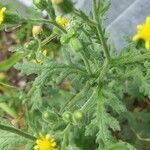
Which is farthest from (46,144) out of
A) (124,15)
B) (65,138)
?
(124,15)

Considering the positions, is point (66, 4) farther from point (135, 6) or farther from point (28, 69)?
point (135, 6)

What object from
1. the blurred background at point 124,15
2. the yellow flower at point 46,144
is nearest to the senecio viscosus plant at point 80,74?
the yellow flower at point 46,144

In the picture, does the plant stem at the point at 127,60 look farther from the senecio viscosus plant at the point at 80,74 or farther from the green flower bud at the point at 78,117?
the green flower bud at the point at 78,117

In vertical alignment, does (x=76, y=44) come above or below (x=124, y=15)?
below

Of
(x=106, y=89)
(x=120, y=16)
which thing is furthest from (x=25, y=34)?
(x=106, y=89)

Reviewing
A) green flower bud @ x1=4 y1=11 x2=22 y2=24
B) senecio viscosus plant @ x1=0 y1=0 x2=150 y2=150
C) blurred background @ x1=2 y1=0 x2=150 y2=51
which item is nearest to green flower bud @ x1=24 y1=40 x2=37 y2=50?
senecio viscosus plant @ x1=0 y1=0 x2=150 y2=150

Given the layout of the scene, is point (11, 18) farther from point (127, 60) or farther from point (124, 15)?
point (124, 15)

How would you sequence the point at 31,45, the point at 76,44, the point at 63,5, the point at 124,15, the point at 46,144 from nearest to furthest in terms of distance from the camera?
1. the point at 63,5
2. the point at 76,44
3. the point at 46,144
4. the point at 31,45
5. the point at 124,15
